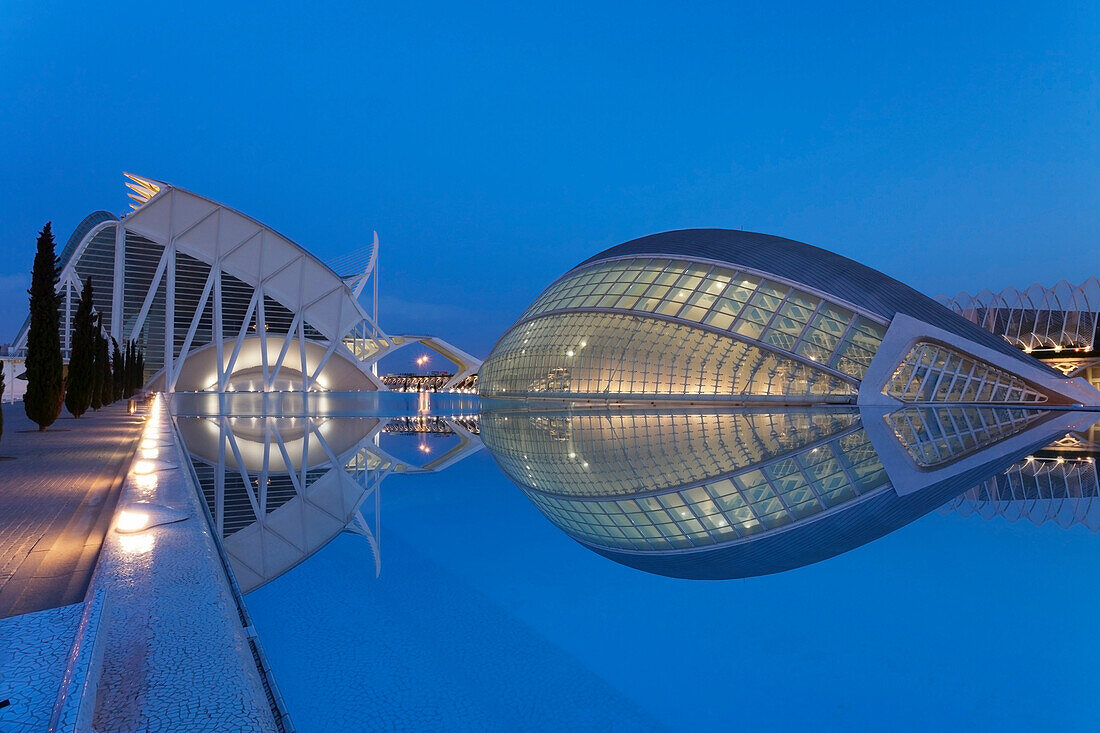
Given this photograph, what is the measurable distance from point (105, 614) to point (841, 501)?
6.25 metres

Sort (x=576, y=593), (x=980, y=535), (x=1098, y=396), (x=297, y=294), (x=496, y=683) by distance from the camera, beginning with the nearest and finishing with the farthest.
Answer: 1. (x=496, y=683)
2. (x=576, y=593)
3. (x=980, y=535)
4. (x=1098, y=396)
5. (x=297, y=294)

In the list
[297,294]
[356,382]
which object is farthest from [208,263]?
[356,382]

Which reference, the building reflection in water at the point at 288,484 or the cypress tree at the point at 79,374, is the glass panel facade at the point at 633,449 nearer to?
the building reflection in water at the point at 288,484

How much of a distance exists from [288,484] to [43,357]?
36.6 feet

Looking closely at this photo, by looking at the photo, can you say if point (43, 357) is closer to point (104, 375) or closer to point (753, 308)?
point (104, 375)

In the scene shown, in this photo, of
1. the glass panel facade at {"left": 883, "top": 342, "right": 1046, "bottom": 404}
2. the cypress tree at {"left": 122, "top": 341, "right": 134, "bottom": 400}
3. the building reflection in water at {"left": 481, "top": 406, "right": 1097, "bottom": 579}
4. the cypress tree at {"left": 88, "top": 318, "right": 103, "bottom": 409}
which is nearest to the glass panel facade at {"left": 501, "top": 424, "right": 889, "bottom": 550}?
the building reflection in water at {"left": 481, "top": 406, "right": 1097, "bottom": 579}

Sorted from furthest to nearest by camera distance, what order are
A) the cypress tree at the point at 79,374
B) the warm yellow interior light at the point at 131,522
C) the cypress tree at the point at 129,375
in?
the cypress tree at the point at 129,375 → the cypress tree at the point at 79,374 → the warm yellow interior light at the point at 131,522

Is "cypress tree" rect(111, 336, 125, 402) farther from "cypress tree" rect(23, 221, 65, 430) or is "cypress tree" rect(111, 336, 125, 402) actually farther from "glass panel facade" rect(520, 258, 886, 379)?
"glass panel facade" rect(520, 258, 886, 379)

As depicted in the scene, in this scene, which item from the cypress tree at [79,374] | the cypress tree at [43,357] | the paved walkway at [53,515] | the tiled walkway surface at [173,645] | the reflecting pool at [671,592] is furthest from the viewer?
the cypress tree at [79,374]

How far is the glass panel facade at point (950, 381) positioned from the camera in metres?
29.7

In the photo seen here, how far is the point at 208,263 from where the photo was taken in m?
42.3

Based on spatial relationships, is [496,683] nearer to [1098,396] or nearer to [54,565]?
[54,565]

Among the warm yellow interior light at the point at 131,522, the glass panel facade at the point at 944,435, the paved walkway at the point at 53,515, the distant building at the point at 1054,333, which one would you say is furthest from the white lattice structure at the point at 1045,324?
the warm yellow interior light at the point at 131,522

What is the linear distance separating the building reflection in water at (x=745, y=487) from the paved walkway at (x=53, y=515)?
3314 millimetres
